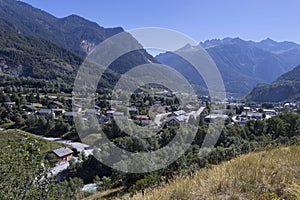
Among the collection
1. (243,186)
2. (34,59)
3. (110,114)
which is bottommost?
(110,114)

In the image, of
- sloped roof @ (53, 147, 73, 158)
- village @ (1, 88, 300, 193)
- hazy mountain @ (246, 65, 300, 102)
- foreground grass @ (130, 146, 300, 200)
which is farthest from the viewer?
hazy mountain @ (246, 65, 300, 102)

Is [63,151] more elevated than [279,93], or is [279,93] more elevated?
[279,93]

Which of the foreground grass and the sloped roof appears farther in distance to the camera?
the sloped roof

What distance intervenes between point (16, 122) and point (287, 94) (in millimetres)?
100898

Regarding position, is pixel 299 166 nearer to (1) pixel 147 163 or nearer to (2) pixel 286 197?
(2) pixel 286 197

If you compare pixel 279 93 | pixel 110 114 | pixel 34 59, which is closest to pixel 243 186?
pixel 110 114

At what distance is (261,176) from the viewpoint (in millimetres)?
3143

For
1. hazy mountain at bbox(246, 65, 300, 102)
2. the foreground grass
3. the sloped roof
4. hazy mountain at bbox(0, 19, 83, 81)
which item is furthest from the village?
hazy mountain at bbox(246, 65, 300, 102)

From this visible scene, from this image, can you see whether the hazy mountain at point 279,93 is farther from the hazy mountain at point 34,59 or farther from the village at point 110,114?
the hazy mountain at point 34,59

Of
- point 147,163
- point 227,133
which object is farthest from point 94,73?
point 147,163

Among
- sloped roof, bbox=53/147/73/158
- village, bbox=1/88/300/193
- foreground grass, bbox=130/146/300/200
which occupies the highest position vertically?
foreground grass, bbox=130/146/300/200

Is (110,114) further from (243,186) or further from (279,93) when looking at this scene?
(279,93)

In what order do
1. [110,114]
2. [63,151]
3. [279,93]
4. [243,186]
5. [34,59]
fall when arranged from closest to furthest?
[243,186], [63,151], [110,114], [34,59], [279,93]

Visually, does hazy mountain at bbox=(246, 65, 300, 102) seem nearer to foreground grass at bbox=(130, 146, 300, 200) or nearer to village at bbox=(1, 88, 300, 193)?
village at bbox=(1, 88, 300, 193)
